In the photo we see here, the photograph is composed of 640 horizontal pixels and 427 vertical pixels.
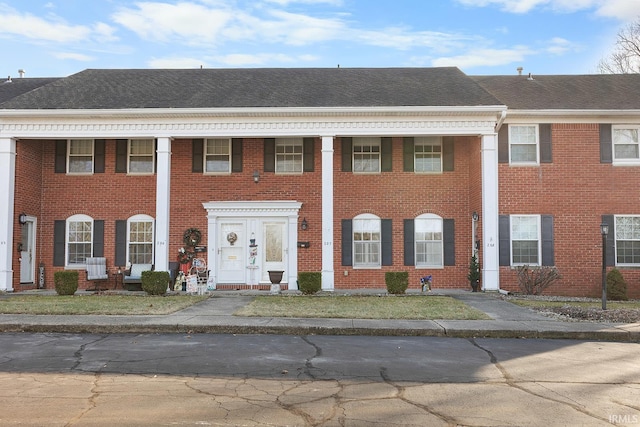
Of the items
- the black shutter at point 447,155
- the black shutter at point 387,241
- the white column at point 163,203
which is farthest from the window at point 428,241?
the white column at point 163,203

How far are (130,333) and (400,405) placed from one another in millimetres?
6390

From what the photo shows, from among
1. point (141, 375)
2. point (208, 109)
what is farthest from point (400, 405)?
point (208, 109)

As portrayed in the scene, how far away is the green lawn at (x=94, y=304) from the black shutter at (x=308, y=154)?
5.59 m

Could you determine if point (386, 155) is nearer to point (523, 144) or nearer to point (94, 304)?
point (523, 144)

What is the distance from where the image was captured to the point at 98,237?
62.6ft

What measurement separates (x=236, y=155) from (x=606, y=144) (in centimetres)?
1160

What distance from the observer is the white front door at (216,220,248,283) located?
18906 millimetres

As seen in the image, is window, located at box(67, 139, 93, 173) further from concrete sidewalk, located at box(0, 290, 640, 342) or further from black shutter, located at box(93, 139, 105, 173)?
concrete sidewalk, located at box(0, 290, 640, 342)

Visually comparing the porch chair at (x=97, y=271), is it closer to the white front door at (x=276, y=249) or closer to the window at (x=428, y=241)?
the white front door at (x=276, y=249)

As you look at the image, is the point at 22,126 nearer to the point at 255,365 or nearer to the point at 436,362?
the point at 255,365

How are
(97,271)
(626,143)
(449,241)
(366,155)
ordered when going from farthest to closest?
1. (366,155)
2. (449,241)
3. (97,271)
4. (626,143)

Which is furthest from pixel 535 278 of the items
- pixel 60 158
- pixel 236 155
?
pixel 60 158

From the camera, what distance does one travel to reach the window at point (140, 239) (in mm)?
19016

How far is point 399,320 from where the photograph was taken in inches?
460
